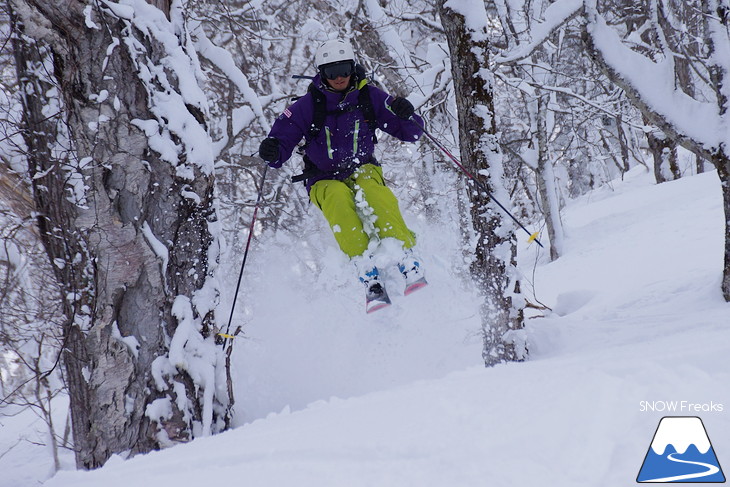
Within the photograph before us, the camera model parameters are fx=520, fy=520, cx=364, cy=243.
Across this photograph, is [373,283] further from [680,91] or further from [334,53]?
[680,91]

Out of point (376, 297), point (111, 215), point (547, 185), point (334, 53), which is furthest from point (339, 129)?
point (547, 185)

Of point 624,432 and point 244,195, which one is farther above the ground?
point 244,195

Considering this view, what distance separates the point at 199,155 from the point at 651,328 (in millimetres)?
3108

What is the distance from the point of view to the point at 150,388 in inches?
110

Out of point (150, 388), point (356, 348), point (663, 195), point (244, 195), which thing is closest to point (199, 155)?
point (150, 388)

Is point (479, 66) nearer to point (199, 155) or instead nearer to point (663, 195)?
point (199, 155)

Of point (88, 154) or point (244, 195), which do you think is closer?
point (88, 154)

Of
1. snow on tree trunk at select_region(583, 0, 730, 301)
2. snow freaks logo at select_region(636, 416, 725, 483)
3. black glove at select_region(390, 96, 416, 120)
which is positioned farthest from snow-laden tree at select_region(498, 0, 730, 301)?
snow freaks logo at select_region(636, 416, 725, 483)

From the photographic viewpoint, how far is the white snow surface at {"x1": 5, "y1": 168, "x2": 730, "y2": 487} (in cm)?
151

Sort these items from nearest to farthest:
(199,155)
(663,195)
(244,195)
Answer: (199,155) → (663,195) → (244,195)

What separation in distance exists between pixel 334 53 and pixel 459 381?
2750 mm

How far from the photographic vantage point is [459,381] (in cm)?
234

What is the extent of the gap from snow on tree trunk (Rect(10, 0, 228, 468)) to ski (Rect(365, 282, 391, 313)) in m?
1.64

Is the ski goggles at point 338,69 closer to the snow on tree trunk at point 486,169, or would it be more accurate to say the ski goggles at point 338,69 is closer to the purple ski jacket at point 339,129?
the purple ski jacket at point 339,129
